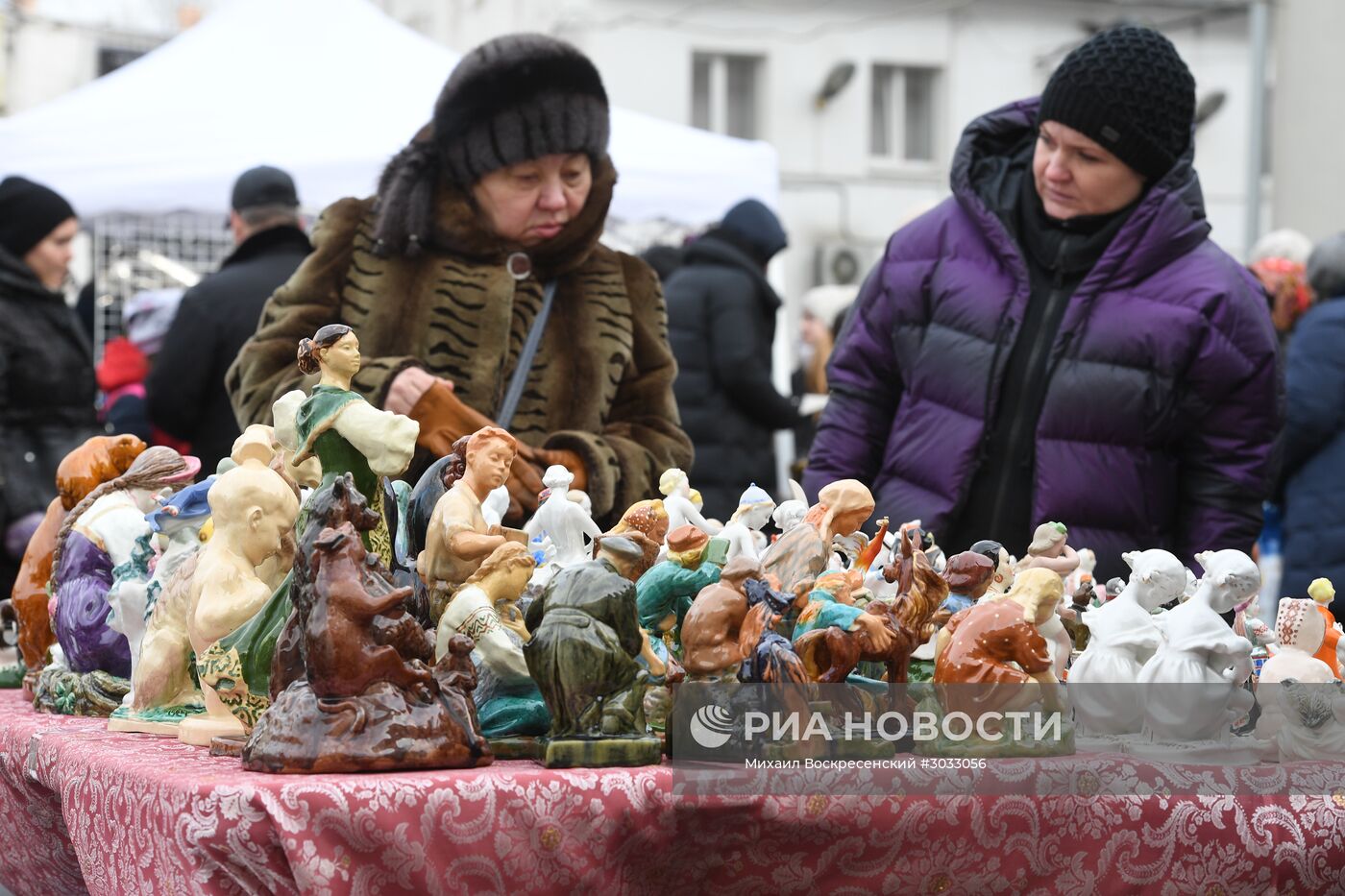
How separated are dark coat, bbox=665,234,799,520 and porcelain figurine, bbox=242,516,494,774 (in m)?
3.75

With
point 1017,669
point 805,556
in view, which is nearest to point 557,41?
point 805,556

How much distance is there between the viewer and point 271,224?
4.73 m

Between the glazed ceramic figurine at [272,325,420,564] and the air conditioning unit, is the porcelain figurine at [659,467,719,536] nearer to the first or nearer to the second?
the glazed ceramic figurine at [272,325,420,564]

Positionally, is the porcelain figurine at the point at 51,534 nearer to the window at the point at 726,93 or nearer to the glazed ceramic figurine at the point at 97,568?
the glazed ceramic figurine at the point at 97,568

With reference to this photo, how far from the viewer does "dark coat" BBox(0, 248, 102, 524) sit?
434 centimetres

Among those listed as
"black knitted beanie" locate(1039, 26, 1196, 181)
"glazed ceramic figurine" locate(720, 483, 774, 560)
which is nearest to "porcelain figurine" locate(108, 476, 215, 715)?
"glazed ceramic figurine" locate(720, 483, 774, 560)

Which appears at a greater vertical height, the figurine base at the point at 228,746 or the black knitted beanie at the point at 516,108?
the black knitted beanie at the point at 516,108

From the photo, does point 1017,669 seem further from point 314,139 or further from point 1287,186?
point 1287,186

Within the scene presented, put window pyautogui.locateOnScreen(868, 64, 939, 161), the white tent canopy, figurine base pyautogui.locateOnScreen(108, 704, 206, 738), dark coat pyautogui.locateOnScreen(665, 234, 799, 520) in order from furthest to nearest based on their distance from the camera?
window pyautogui.locateOnScreen(868, 64, 939, 161), the white tent canopy, dark coat pyautogui.locateOnScreen(665, 234, 799, 520), figurine base pyautogui.locateOnScreen(108, 704, 206, 738)

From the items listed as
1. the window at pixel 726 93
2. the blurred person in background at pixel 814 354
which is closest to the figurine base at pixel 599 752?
the blurred person in background at pixel 814 354

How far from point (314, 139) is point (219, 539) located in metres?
4.58

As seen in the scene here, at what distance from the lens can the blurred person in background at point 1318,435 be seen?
14.3ft

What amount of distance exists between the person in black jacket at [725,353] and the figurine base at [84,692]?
324 cm

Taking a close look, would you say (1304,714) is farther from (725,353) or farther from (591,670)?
(725,353)
